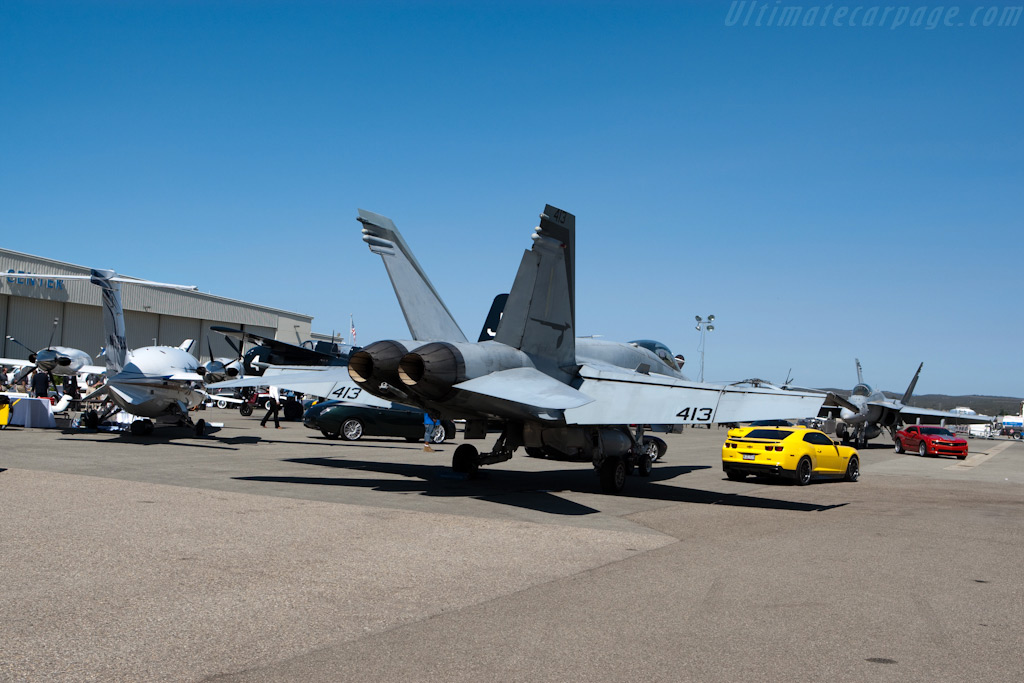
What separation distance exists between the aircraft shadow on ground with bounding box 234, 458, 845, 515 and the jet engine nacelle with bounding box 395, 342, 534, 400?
218cm

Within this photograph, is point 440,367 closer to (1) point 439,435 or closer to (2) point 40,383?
(1) point 439,435

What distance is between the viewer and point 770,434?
20344mm

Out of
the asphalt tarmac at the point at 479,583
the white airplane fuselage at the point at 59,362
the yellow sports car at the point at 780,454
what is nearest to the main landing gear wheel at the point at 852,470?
the yellow sports car at the point at 780,454

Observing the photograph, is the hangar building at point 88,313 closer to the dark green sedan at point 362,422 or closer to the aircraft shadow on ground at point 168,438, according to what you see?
the aircraft shadow on ground at point 168,438

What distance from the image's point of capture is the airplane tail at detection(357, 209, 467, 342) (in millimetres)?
15477

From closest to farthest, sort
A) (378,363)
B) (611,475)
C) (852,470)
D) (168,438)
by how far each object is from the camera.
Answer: (378,363), (611,475), (852,470), (168,438)

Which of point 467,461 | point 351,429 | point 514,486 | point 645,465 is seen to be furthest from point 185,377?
point 645,465

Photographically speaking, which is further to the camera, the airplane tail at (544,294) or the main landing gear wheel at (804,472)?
the main landing gear wheel at (804,472)

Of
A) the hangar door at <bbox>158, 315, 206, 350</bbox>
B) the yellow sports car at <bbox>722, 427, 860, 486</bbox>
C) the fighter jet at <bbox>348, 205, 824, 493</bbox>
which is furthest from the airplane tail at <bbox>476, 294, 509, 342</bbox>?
the hangar door at <bbox>158, 315, 206, 350</bbox>

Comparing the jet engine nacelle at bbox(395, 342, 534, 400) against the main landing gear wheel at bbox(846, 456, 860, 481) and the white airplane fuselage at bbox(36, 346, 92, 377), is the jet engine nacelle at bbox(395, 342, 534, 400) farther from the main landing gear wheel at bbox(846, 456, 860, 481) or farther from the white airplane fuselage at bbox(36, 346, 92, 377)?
the white airplane fuselage at bbox(36, 346, 92, 377)

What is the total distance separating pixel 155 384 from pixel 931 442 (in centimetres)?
3165

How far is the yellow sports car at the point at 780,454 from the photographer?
64.4ft

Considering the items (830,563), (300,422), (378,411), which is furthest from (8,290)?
(830,563)

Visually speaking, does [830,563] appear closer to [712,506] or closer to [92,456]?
[712,506]
